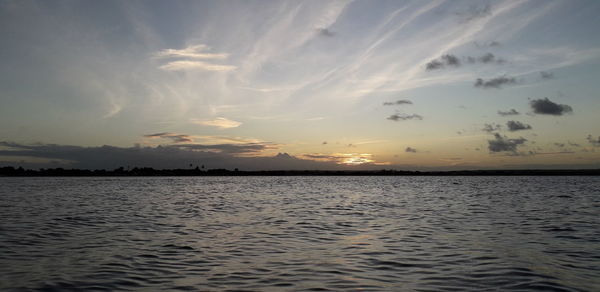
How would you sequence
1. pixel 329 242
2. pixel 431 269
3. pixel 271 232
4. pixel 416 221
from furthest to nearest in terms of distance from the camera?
pixel 416 221 → pixel 271 232 → pixel 329 242 → pixel 431 269

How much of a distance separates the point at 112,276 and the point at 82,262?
2.98m

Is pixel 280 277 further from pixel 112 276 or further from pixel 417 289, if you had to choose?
pixel 112 276

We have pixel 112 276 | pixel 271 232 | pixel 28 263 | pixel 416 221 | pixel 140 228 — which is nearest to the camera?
pixel 112 276

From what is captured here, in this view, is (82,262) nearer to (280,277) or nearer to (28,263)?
(28,263)

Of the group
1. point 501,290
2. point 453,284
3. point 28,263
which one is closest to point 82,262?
point 28,263

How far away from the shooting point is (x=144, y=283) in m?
11.9

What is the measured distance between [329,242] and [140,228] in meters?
12.3

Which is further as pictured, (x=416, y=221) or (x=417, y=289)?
(x=416, y=221)

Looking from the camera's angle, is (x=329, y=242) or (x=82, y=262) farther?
(x=329, y=242)

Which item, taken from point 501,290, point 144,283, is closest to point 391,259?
point 501,290

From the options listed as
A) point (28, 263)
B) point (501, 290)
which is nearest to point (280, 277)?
point (501, 290)

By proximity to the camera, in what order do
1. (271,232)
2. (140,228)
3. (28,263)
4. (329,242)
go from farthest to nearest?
(140,228)
(271,232)
(329,242)
(28,263)

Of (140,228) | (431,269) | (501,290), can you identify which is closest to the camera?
(501,290)

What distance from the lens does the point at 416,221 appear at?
28.7 meters
